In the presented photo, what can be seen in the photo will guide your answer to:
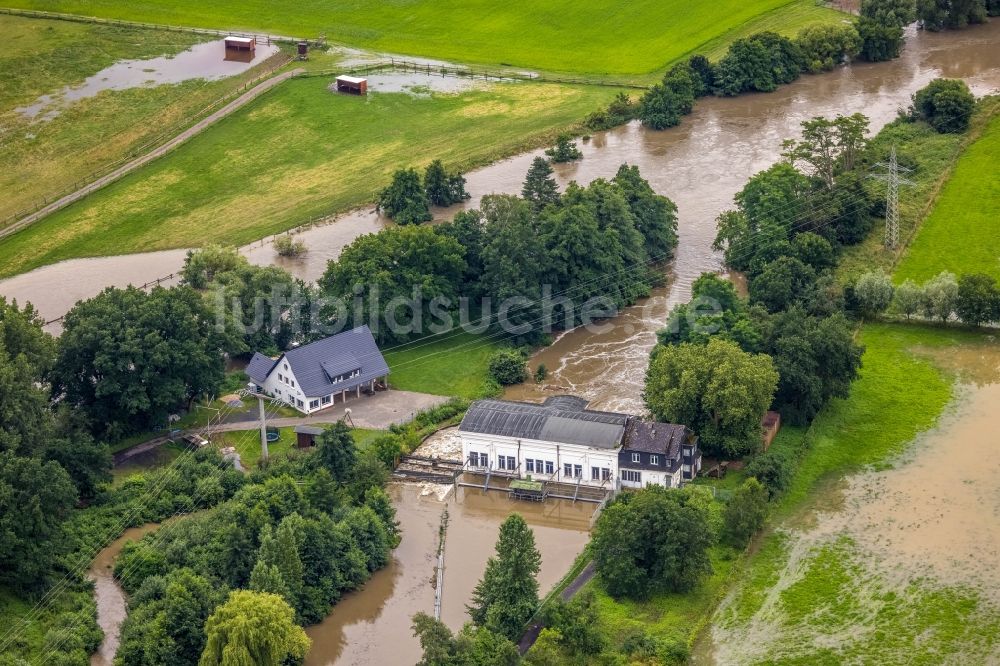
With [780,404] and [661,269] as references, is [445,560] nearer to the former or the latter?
[780,404]

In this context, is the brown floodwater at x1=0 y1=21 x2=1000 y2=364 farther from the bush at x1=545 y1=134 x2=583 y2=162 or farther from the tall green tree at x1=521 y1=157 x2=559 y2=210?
the tall green tree at x1=521 y1=157 x2=559 y2=210

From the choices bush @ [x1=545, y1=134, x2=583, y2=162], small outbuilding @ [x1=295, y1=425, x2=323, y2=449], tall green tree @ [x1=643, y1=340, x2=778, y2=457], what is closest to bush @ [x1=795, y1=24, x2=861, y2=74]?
bush @ [x1=545, y1=134, x2=583, y2=162]

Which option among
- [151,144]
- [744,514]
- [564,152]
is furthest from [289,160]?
[744,514]

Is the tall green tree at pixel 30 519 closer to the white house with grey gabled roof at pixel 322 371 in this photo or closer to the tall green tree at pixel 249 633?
the tall green tree at pixel 249 633

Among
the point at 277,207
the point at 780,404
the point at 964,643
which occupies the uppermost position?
the point at 277,207

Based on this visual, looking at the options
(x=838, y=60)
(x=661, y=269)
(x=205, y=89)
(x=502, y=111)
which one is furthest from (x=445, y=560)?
(x=838, y=60)

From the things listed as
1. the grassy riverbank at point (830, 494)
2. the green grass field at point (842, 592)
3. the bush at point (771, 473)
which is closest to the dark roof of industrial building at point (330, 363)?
the grassy riverbank at point (830, 494)
